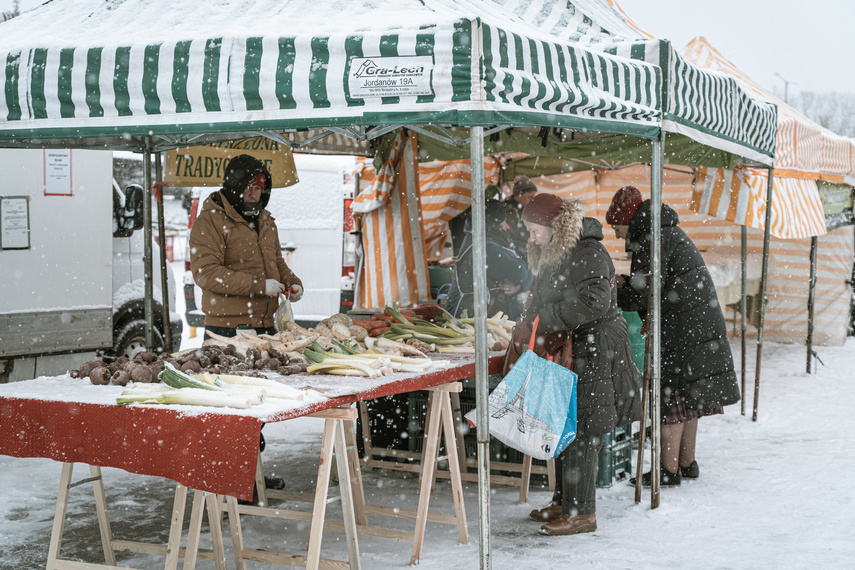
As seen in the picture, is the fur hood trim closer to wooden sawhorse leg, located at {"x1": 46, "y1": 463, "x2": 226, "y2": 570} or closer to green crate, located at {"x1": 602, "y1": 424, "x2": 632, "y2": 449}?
green crate, located at {"x1": 602, "y1": 424, "x2": 632, "y2": 449}

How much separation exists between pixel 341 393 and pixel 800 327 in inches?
437

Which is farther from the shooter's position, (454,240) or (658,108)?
(454,240)

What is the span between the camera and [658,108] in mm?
4902

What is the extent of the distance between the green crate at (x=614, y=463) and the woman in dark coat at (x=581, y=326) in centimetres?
97

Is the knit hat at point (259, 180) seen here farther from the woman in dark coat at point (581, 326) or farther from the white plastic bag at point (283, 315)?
the woman in dark coat at point (581, 326)

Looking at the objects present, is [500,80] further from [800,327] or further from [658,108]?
[800,327]

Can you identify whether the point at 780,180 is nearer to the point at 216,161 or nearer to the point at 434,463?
the point at 216,161

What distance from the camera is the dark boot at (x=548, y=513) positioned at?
5090 millimetres

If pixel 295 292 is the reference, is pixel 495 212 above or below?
above

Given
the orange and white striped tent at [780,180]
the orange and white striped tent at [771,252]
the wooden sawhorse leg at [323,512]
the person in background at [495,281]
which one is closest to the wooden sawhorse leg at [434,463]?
the wooden sawhorse leg at [323,512]

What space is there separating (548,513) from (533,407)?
35.3 inches

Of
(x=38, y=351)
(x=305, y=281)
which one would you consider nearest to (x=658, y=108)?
(x=38, y=351)

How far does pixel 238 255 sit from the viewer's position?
5.70m

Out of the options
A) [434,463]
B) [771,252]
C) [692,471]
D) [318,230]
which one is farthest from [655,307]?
[771,252]
